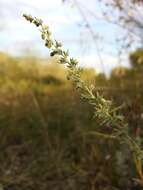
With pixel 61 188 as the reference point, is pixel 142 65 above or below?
above

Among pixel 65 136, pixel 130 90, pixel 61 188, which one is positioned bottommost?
pixel 61 188

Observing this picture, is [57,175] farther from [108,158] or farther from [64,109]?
[64,109]

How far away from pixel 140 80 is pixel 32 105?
114cm

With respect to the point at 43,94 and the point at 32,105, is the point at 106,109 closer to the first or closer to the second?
the point at 32,105

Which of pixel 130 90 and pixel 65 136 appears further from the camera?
pixel 130 90

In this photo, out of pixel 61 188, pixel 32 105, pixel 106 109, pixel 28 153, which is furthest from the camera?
pixel 32 105

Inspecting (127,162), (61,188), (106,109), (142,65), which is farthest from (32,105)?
(106,109)

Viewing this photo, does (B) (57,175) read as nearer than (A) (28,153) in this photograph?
Yes

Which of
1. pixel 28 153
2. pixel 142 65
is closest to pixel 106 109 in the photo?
pixel 28 153

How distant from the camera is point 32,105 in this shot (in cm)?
613

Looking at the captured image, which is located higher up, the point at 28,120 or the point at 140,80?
the point at 140,80

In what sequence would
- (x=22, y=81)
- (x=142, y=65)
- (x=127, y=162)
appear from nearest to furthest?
(x=127, y=162)
(x=142, y=65)
(x=22, y=81)

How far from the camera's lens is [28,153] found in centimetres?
516

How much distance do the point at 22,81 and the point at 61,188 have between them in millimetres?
4227
